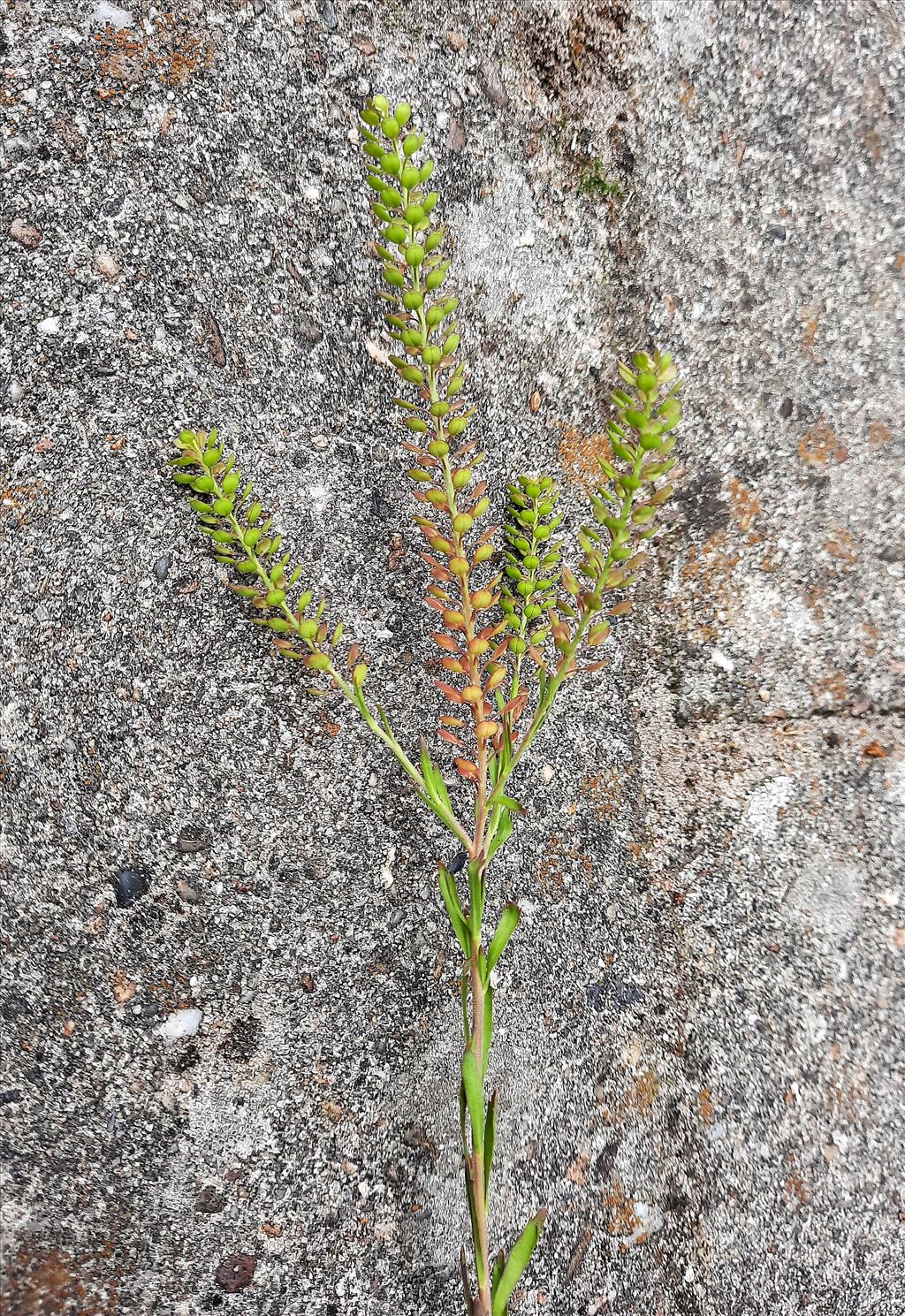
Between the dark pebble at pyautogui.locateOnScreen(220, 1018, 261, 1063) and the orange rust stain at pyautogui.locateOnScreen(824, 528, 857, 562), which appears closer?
the dark pebble at pyautogui.locateOnScreen(220, 1018, 261, 1063)

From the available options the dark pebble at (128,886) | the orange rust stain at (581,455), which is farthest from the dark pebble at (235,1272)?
the orange rust stain at (581,455)

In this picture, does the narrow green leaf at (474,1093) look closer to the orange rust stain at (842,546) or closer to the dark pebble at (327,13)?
the orange rust stain at (842,546)

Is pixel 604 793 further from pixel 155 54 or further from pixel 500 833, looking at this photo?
pixel 155 54

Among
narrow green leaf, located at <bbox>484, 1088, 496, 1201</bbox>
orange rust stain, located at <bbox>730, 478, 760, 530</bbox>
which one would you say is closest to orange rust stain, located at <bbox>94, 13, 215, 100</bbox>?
orange rust stain, located at <bbox>730, 478, 760, 530</bbox>

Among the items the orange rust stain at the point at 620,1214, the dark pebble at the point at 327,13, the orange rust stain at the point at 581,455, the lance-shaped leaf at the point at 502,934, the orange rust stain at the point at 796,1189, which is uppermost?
the dark pebble at the point at 327,13

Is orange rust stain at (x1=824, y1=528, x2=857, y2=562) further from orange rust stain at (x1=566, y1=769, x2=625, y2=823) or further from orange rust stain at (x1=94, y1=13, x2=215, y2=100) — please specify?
orange rust stain at (x1=94, y1=13, x2=215, y2=100)

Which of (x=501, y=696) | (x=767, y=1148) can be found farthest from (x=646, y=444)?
(x=767, y=1148)

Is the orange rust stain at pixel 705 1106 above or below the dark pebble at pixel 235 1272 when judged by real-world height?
below
